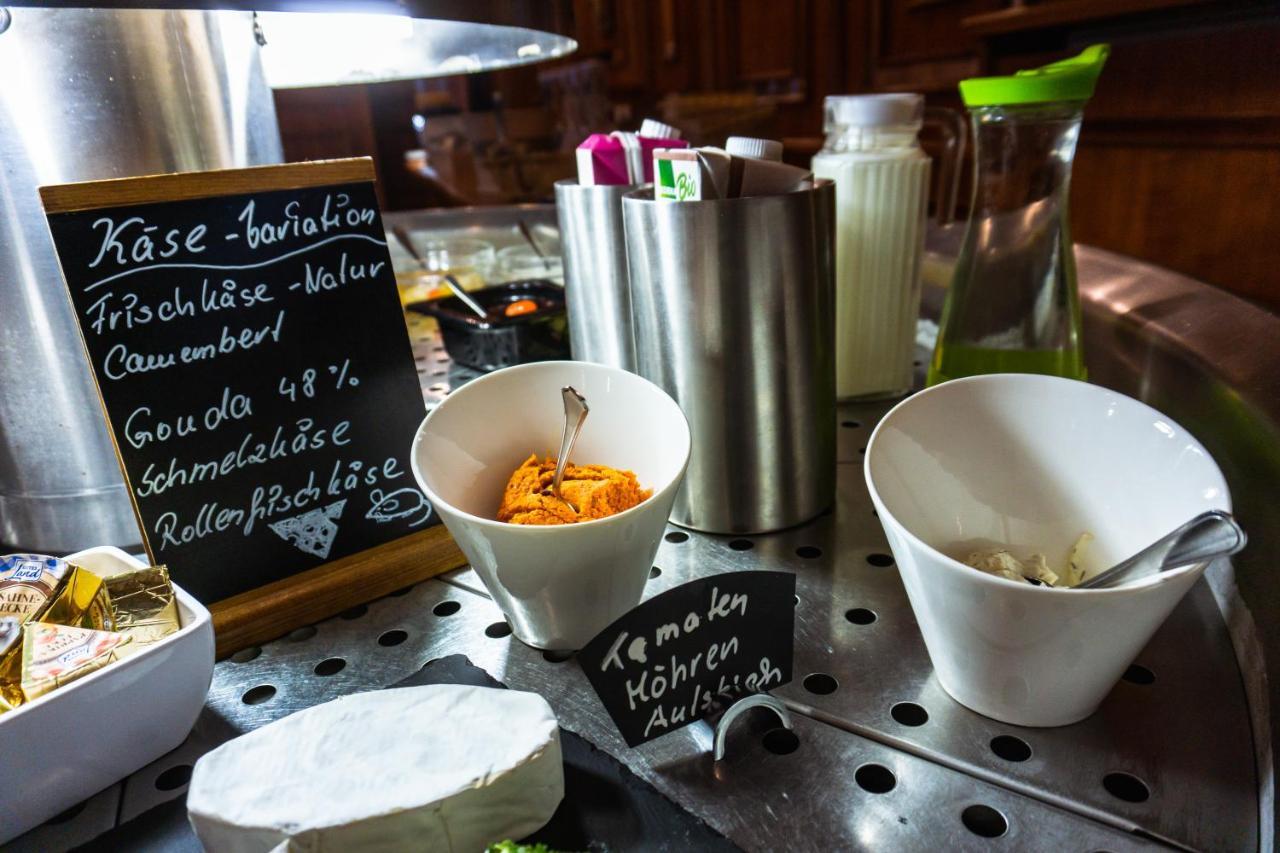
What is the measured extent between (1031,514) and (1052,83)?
0.36 meters

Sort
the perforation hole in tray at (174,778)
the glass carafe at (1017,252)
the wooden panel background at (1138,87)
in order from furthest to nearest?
the wooden panel background at (1138,87)
the glass carafe at (1017,252)
the perforation hole in tray at (174,778)

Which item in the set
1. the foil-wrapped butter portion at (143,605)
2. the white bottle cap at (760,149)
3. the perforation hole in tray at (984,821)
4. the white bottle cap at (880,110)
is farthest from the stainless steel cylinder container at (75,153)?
the perforation hole in tray at (984,821)

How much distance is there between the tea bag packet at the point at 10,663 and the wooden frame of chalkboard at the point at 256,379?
0.11 m

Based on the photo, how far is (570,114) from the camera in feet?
15.2

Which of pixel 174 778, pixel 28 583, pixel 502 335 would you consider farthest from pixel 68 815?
pixel 502 335

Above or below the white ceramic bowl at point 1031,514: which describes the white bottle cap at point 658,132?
above

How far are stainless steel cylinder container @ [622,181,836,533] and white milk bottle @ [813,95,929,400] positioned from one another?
0.71 feet

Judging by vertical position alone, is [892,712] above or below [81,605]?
below

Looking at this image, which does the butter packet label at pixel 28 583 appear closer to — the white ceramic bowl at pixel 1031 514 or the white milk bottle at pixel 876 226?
the white ceramic bowl at pixel 1031 514

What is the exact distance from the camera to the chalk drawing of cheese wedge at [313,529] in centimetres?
68

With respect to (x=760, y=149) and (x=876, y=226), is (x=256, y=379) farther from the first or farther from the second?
(x=876, y=226)

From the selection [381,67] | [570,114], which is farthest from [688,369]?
[570,114]

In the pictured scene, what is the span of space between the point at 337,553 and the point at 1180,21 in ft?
5.71

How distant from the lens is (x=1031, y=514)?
626 mm
